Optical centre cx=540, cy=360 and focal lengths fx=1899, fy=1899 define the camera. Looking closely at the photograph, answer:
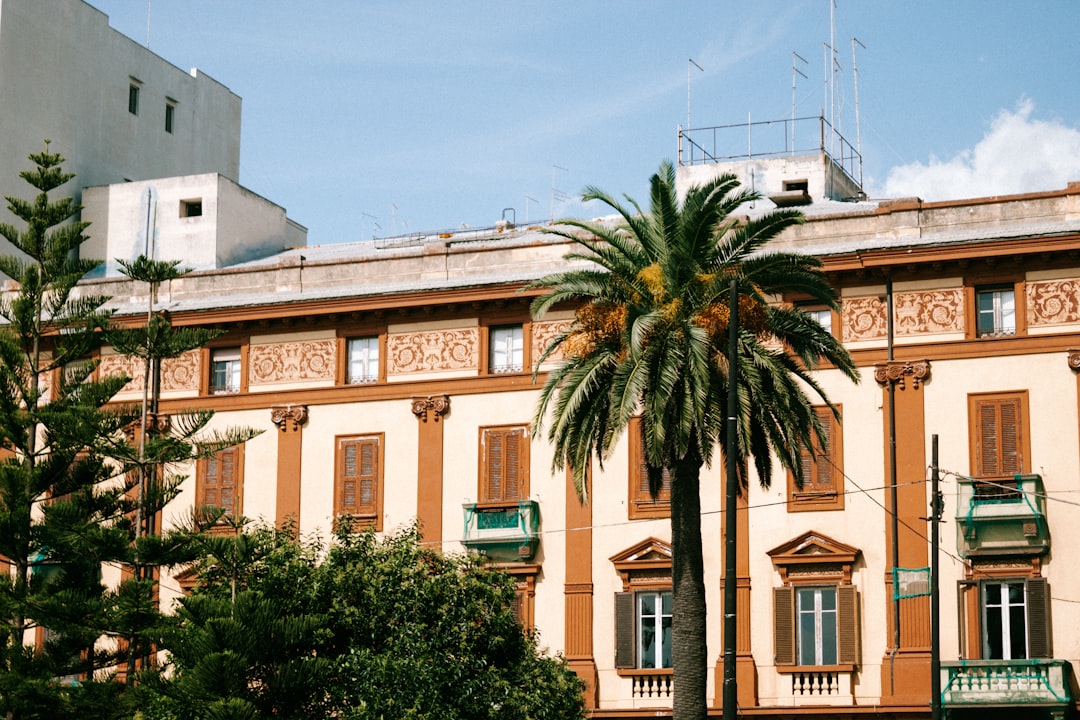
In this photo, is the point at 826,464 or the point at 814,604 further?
the point at 826,464

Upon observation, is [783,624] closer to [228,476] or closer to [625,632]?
[625,632]

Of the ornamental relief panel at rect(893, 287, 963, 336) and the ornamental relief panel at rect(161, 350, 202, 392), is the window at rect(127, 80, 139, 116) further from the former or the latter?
the ornamental relief panel at rect(893, 287, 963, 336)

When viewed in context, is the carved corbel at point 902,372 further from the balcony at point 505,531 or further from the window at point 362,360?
the window at point 362,360

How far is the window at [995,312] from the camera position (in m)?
40.7

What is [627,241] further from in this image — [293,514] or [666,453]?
[293,514]

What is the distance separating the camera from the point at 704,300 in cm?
3375

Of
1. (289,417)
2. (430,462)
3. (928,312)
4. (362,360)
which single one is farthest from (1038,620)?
(289,417)

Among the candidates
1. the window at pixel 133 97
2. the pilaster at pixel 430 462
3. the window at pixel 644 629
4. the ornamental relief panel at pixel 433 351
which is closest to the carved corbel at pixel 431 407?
the pilaster at pixel 430 462

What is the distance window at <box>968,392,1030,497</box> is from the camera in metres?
40.0

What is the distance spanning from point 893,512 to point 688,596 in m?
9.02

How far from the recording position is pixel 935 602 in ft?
121

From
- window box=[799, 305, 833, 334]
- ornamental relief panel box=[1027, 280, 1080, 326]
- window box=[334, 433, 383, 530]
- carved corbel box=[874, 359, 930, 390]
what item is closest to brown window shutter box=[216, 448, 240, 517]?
window box=[334, 433, 383, 530]

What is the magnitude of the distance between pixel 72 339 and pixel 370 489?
789 cm

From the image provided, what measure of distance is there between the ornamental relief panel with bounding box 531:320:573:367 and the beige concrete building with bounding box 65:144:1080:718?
0.20 feet
